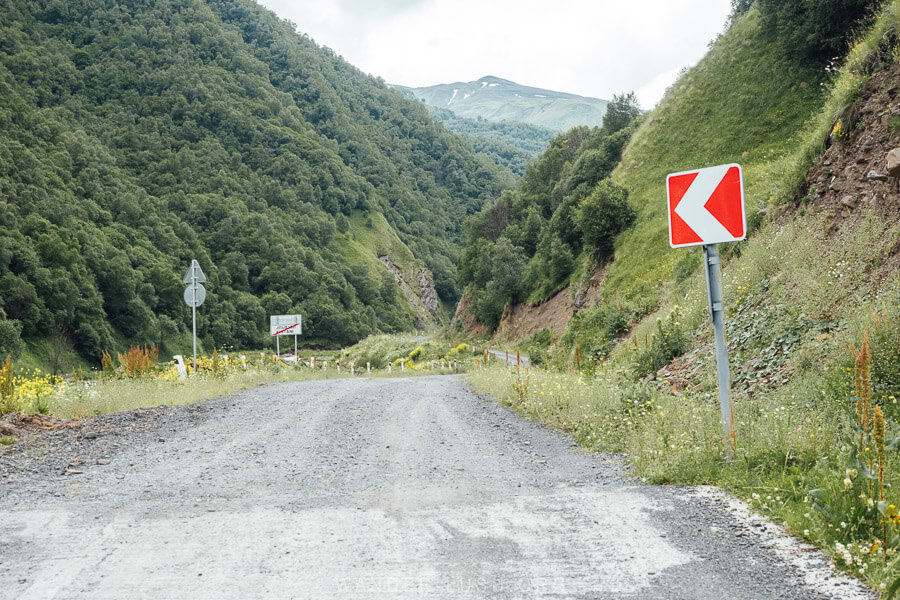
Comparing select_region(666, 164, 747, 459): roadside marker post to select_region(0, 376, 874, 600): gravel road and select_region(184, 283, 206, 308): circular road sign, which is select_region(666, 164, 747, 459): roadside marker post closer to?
select_region(0, 376, 874, 600): gravel road

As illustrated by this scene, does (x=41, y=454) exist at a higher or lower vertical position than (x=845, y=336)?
lower

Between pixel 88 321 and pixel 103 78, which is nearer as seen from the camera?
pixel 88 321

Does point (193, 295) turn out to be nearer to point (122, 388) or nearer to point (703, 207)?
point (122, 388)

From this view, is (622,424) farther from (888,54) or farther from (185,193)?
(185,193)

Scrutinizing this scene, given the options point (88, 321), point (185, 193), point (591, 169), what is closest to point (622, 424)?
point (591, 169)

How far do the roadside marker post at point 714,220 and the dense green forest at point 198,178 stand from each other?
73580 millimetres

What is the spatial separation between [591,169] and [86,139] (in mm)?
104925

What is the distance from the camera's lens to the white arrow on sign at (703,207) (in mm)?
6168

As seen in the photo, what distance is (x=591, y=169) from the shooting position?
4506 centimetres

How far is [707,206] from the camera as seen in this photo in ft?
20.4

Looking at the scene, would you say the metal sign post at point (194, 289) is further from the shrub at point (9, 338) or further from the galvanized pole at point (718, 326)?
the shrub at point (9, 338)

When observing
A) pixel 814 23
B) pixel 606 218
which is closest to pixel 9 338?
pixel 606 218

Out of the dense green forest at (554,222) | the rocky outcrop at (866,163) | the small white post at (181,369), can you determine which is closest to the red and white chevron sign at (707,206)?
the rocky outcrop at (866,163)

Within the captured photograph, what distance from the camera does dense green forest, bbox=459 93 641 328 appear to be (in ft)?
107
